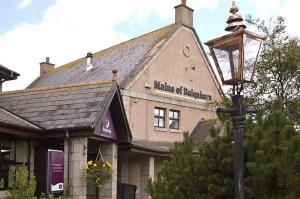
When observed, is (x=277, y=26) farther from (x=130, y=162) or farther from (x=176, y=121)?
(x=176, y=121)

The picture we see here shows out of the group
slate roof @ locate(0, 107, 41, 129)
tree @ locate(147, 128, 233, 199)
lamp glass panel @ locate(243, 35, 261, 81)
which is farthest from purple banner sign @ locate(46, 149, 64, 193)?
lamp glass panel @ locate(243, 35, 261, 81)

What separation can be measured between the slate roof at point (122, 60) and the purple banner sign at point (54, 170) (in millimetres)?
13083

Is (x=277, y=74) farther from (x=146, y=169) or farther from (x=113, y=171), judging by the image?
(x=146, y=169)

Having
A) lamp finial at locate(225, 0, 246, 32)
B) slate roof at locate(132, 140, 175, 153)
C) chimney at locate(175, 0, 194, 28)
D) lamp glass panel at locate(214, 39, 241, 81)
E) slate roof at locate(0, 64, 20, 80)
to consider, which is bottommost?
slate roof at locate(132, 140, 175, 153)

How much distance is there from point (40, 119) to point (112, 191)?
10.7 ft

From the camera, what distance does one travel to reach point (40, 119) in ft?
54.3

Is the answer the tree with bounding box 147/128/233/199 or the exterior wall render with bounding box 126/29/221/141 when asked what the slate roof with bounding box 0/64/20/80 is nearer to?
the exterior wall render with bounding box 126/29/221/141

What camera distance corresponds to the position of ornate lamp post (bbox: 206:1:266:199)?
573 centimetres

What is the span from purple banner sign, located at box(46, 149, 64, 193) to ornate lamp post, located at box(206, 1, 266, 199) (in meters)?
6.60

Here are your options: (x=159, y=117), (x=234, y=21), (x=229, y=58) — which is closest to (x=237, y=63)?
(x=229, y=58)

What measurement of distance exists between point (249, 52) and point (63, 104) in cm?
1136

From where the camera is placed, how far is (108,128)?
16.6 m

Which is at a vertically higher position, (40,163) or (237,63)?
(237,63)

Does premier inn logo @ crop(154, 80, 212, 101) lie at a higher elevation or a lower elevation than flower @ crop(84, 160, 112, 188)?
higher
